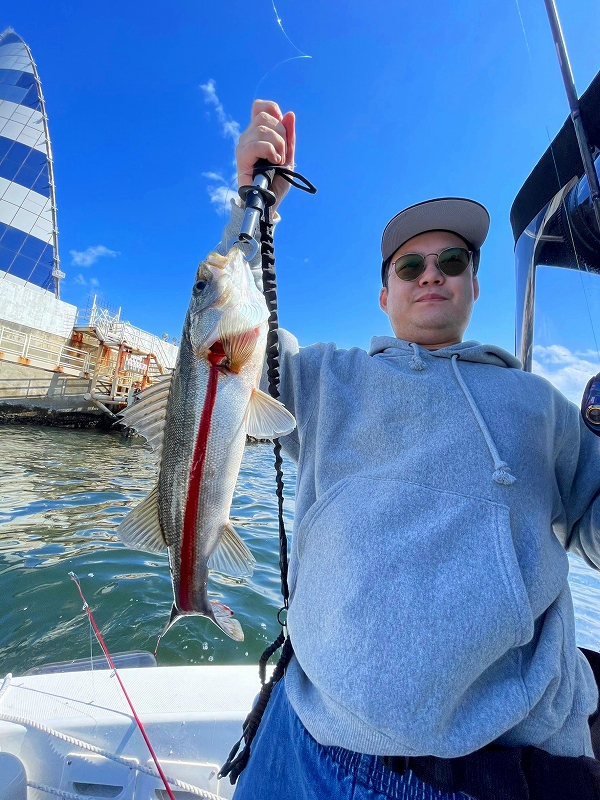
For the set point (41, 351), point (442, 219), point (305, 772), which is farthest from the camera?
point (41, 351)

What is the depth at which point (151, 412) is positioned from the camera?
5.92ft

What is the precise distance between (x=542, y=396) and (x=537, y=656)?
3.43 ft

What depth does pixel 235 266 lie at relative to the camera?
5.90ft

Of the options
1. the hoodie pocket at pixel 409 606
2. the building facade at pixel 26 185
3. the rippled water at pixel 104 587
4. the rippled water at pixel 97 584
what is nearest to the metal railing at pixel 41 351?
the building facade at pixel 26 185

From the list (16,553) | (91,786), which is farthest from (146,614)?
(16,553)

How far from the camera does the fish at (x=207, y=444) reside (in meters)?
1.66

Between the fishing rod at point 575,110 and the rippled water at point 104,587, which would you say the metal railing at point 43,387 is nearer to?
Answer: the rippled water at point 104,587

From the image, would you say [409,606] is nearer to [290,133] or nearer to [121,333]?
[290,133]

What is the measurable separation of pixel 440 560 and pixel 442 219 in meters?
1.82


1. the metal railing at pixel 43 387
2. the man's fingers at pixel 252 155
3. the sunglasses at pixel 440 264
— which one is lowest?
the metal railing at pixel 43 387

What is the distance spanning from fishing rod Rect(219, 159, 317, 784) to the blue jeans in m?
0.04

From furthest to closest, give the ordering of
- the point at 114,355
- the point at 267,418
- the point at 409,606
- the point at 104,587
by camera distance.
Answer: the point at 114,355 < the point at 104,587 < the point at 267,418 < the point at 409,606


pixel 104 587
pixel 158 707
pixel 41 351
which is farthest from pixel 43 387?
pixel 158 707

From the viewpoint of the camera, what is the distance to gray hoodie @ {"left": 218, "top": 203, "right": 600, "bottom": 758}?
1.14 meters
